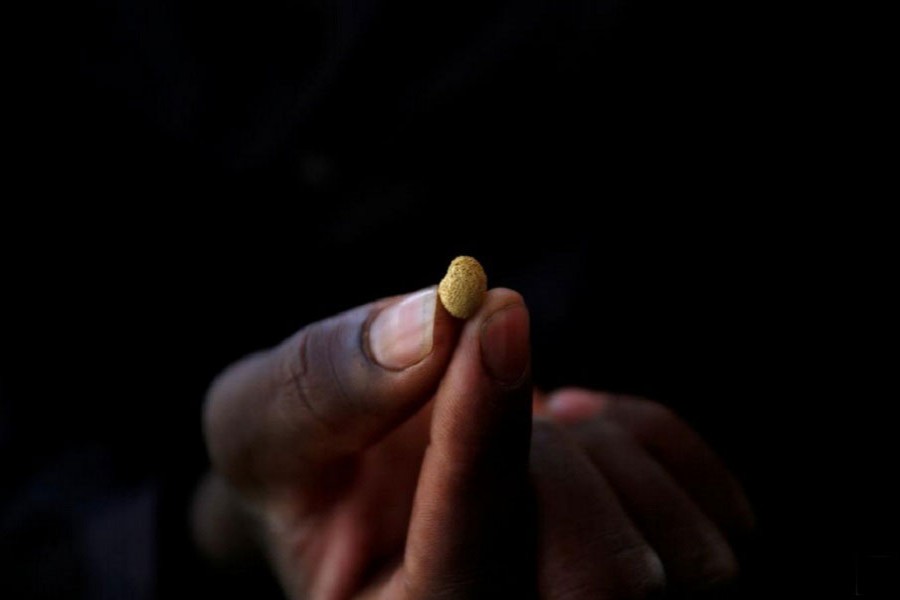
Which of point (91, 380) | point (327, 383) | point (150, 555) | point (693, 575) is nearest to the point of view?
point (327, 383)

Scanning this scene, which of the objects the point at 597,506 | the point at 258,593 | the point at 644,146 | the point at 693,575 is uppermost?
the point at 644,146

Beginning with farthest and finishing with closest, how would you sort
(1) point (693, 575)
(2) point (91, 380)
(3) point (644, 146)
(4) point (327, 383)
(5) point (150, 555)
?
(3) point (644, 146), (2) point (91, 380), (5) point (150, 555), (1) point (693, 575), (4) point (327, 383)

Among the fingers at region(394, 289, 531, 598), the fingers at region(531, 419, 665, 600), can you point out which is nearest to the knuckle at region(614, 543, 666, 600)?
the fingers at region(531, 419, 665, 600)

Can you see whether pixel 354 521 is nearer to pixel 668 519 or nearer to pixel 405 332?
pixel 405 332

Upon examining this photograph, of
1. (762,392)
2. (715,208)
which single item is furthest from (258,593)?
(715,208)

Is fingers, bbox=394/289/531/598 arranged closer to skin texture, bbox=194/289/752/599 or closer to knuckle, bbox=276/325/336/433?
skin texture, bbox=194/289/752/599

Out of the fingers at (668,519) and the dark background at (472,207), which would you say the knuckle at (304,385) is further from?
the dark background at (472,207)

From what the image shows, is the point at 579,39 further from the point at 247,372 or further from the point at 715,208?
the point at 247,372
